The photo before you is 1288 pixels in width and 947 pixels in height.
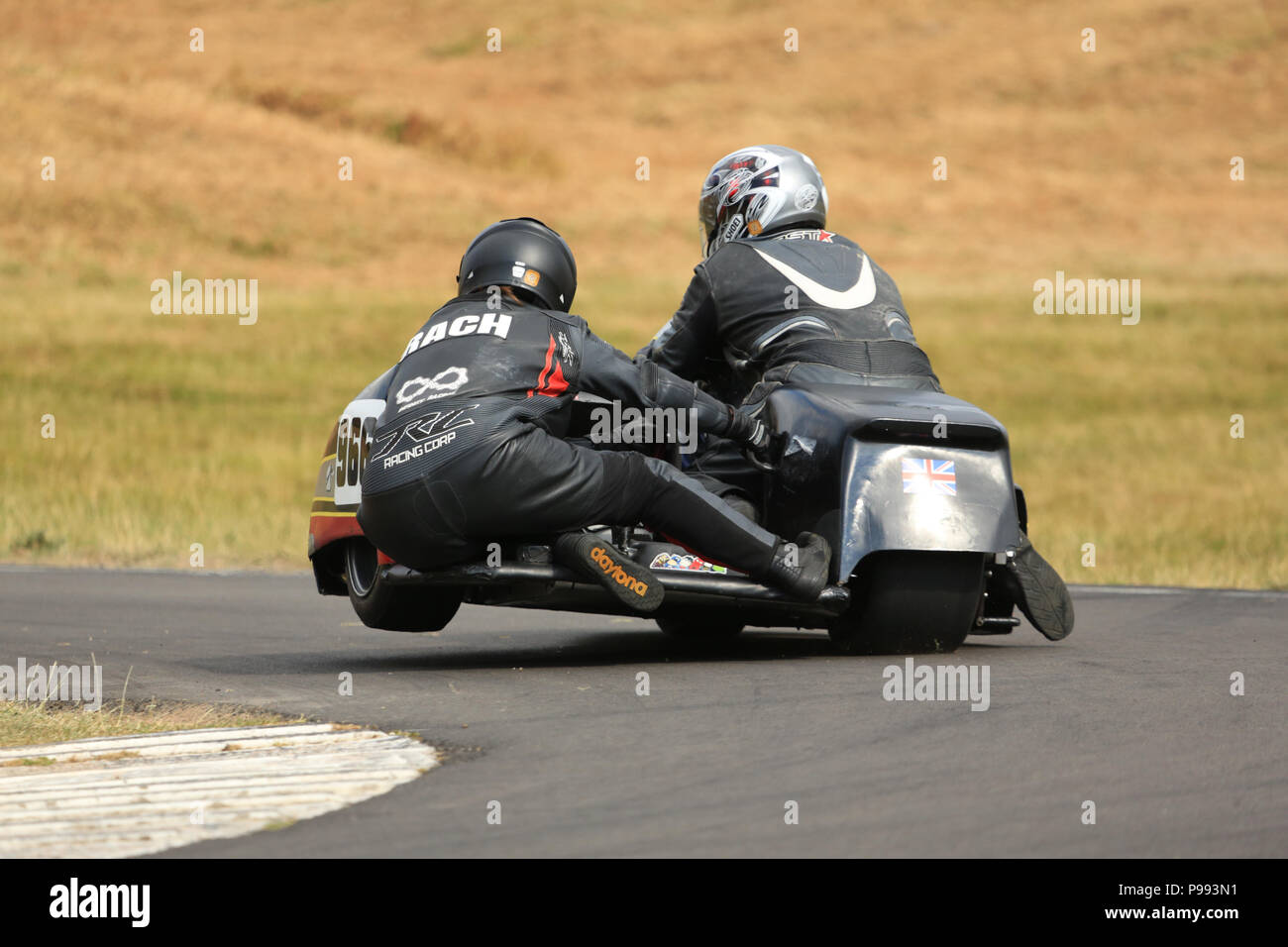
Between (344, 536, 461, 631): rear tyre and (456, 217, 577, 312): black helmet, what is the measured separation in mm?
1195

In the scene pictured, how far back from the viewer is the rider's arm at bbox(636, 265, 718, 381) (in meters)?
8.27

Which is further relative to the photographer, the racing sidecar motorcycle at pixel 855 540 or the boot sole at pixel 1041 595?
the boot sole at pixel 1041 595

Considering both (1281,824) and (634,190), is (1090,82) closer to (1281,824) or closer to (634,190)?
(634,190)

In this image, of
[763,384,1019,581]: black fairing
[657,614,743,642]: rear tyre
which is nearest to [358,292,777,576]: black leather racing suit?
[763,384,1019,581]: black fairing

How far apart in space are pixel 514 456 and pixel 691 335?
1513mm

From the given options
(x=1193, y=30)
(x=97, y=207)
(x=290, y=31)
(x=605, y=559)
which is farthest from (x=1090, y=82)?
(x=605, y=559)

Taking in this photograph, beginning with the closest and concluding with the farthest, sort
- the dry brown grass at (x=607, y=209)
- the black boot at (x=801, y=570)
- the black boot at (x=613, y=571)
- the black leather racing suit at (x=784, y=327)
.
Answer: the black boot at (x=613, y=571), the black boot at (x=801, y=570), the black leather racing suit at (x=784, y=327), the dry brown grass at (x=607, y=209)

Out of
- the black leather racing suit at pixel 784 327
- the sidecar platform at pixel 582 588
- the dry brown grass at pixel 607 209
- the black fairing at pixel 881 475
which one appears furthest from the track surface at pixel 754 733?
the dry brown grass at pixel 607 209

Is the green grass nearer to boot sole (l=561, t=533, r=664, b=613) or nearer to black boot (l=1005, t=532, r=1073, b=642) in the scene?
black boot (l=1005, t=532, r=1073, b=642)

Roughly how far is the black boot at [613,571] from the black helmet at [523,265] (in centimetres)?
107

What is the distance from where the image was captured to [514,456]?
7.05 metres

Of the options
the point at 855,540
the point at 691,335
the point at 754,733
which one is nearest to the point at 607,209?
the point at 691,335

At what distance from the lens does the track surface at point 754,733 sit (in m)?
4.37

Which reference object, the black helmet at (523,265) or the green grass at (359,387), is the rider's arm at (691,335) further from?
the green grass at (359,387)
